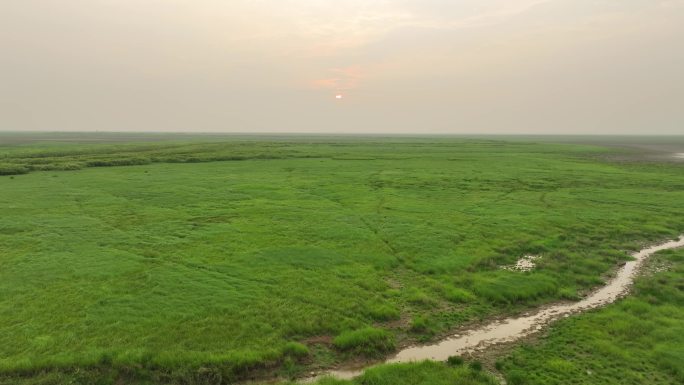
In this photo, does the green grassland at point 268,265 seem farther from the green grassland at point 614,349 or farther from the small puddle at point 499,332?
the green grassland at point 614,349

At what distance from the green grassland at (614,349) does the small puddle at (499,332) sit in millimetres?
804

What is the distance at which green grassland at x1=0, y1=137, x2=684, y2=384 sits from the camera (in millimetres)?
15148

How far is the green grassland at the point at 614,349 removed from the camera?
543 inches

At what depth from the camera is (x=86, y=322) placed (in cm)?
1656

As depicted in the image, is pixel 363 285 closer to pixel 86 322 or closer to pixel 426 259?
pixel 426 259

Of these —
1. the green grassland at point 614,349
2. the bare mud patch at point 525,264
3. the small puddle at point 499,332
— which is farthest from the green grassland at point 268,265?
the green grassland at point 614,349

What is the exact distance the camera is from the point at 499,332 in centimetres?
1706

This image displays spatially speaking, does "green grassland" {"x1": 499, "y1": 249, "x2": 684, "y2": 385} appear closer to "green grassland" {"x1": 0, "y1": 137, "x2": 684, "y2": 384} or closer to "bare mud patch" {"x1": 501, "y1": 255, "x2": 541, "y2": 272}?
"green grassland" {"x1": 0, "y1": 137, "x2": 684, "y2": 384}

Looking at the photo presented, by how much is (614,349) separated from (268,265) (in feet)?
59.2

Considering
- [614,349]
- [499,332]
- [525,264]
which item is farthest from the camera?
[525,264]

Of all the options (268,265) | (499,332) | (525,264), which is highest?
(268,265)

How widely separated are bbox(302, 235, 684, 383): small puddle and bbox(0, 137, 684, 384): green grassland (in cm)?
76

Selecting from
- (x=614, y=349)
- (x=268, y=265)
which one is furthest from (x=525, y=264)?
(x=268, y=265)

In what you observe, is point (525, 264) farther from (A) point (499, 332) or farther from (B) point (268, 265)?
(B) point (268, 265)
